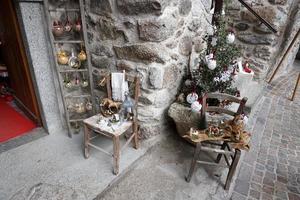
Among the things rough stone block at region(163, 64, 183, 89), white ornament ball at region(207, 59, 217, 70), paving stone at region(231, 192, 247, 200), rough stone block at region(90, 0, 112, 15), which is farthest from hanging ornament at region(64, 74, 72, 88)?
paving stone at region(231, 192, 247, 200)

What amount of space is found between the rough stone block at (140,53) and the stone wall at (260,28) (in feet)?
7.21

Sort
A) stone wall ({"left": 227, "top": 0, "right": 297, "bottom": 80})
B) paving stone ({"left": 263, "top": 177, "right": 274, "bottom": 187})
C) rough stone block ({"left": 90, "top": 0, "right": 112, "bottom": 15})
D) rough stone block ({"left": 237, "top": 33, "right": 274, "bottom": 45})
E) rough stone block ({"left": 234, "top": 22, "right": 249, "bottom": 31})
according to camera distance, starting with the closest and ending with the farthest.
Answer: rough stone block ({"left": 90, "top": 0, "right": 112, "bottom": 15}) → paving stone ({"left": 263, "top": 177, "right": 274, "bottom": 187}) → stone wall ({"left": 227, "top": 0, "right": 297, "bottom": 80}) → rough stone block ({"left": 237, "top": 33, "right": 274, "bottom": 45}) → rough stone block ({"left": 234, "top": 22, "right": 249, "bottom": 31})

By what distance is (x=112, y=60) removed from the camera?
82.3 inches

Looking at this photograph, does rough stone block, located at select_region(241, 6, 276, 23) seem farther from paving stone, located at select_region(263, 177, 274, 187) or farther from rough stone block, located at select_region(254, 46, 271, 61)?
paving stone, located at select_region(263, 177, 274, 187)

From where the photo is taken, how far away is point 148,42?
1.84 metres

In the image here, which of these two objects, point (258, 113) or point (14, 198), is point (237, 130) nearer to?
point (258, 113)

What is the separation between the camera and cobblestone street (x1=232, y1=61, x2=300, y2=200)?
6.24ft

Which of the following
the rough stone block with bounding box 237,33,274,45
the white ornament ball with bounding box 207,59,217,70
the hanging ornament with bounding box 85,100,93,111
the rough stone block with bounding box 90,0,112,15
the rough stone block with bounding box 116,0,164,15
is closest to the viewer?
the rough stone block with bounding box 116,0,164,15

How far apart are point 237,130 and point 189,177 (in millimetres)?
575

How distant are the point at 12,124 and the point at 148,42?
189cm

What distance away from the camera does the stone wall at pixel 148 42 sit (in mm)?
1779

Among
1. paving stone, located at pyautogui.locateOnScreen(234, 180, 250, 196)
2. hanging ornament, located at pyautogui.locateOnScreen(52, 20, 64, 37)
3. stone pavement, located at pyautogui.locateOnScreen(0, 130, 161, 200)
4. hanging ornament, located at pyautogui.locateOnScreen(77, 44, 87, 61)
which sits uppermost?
hanging ornament, located at pyautogui.locateOnScreen(52, 20, 64, 37)

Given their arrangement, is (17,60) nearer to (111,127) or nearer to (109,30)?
(109,30)

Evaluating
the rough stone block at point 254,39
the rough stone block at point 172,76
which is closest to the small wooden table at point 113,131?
the rough stone block at point 172,76
